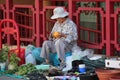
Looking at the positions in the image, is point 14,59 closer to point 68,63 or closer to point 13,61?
point 13,61

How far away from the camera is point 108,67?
8203 millimetres

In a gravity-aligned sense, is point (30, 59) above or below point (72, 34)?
below

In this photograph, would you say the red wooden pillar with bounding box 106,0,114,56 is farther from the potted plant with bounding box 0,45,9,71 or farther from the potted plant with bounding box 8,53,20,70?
the potted plant with bounding box 0,45,9,71

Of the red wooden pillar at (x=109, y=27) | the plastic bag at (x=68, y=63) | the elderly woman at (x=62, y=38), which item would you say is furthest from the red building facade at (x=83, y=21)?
the plastic bag at (x=68, y=63)

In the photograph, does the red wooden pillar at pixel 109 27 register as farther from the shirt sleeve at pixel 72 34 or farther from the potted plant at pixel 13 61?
the potted plant at pixel 13 61

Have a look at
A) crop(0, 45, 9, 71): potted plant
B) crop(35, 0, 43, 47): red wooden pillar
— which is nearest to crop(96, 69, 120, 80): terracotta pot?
crop(0, 45, 9, 71): potted plant

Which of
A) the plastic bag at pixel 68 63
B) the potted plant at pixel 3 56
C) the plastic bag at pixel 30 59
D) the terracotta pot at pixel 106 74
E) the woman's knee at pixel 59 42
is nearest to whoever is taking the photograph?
the terracotta pot at pixel 106 74

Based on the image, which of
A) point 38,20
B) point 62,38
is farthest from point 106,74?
point 38,20

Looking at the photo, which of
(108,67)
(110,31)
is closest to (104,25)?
(110,31)

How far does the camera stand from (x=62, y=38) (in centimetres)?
939

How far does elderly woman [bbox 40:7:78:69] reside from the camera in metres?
9.29

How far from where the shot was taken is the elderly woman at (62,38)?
929 centimetres

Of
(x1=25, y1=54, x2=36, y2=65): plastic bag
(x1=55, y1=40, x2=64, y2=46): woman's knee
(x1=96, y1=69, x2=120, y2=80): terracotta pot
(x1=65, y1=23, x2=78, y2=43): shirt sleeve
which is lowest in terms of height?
(x1=25, y1=54, x2=36, y2=65): plastic bag

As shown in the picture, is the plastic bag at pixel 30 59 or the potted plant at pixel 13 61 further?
the plastic bag at pixel 30 59
